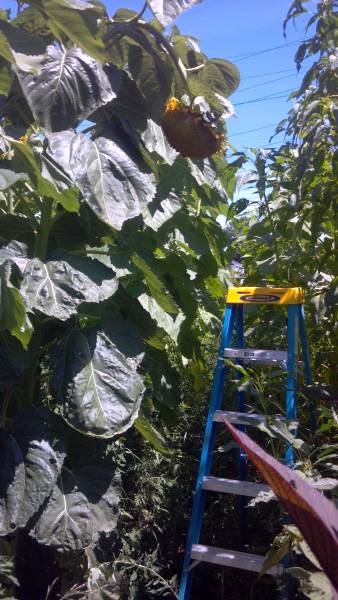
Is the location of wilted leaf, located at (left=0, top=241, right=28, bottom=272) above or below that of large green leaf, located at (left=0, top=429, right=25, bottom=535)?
above

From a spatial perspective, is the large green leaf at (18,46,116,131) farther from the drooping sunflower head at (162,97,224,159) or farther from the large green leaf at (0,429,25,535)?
the large green leaf at (0,429,25,535)

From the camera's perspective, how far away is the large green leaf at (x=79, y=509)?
1694 millimetres

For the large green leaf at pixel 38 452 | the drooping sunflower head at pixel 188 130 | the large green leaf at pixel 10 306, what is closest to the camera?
the large green leaf at pixel 10 306

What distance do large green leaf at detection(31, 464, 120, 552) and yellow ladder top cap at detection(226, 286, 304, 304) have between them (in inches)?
33.0

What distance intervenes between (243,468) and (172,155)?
125 cm

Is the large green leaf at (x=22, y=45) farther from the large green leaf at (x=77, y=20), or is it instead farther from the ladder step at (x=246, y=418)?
the ladder step at (x=246, y=418)

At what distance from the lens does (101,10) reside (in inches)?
64.5

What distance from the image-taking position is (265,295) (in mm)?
2377

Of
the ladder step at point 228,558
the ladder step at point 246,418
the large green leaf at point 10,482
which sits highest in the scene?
the ladder step at point 246,418

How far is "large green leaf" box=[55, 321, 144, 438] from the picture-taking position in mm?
1641

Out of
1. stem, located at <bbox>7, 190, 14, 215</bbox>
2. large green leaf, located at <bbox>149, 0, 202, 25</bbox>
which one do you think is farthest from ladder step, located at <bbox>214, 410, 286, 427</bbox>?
large green leaf, located at <bbox>149, 0, 202, 25</bbox>

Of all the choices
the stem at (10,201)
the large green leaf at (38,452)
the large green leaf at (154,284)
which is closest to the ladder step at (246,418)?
the large green leaf at (154,284)

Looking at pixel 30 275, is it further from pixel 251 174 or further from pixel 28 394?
pixel 251 174

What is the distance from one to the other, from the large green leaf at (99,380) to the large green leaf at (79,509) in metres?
0.26
